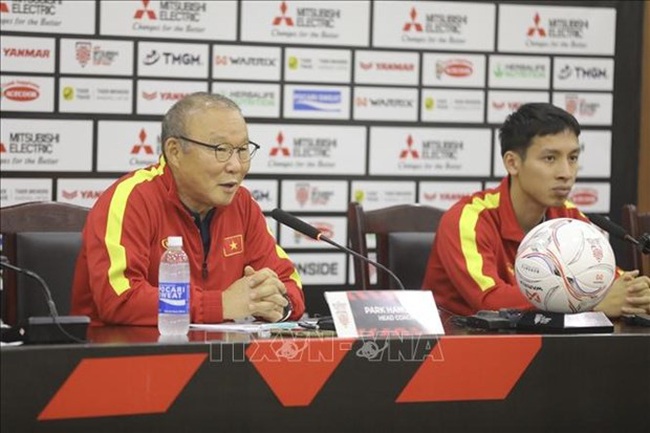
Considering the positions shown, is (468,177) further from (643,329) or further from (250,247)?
(643,329)

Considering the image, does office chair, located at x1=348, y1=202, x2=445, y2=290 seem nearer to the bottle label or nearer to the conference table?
the conference table

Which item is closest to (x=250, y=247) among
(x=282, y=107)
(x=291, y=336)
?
(x=291, y=336)

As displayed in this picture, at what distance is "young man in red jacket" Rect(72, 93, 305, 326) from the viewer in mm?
2756

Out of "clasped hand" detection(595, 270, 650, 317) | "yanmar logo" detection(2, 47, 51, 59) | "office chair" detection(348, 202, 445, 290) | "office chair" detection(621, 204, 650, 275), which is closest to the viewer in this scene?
"clasped hand" detection(595, 270, 650, 317)

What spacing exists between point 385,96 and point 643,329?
2.79 meters

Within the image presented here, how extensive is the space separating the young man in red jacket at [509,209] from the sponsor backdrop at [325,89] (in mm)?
1743

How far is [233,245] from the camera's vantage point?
3164mm

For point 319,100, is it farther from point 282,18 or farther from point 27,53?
point 27,53

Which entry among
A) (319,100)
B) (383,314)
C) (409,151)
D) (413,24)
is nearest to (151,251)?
(383,314)

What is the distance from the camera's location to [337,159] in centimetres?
528

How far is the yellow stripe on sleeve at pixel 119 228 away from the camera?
2756 mm

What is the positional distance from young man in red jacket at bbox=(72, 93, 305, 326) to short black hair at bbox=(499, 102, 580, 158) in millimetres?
869

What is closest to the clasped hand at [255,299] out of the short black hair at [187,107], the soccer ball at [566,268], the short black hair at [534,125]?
the short black hair at [187,107]

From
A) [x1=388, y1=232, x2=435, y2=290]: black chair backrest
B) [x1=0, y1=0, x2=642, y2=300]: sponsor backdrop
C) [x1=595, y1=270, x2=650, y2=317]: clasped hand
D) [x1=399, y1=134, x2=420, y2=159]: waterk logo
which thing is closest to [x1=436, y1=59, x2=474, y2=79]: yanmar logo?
[x1=0, y1=0, x2=642, y2=300]: sponsor backdrop
